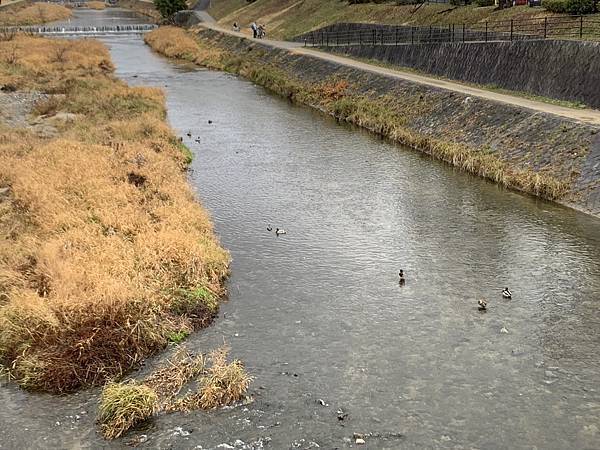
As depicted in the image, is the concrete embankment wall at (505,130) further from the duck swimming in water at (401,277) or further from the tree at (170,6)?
the tree at (170,6)

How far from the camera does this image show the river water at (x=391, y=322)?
920 cm

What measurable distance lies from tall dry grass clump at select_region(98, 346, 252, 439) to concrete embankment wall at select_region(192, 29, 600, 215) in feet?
43.9

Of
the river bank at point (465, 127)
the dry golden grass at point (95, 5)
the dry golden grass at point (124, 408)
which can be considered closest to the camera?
the dry golden grass at point (124, 408)

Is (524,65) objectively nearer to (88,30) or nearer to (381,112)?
(381,112)

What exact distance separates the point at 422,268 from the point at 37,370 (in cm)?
907

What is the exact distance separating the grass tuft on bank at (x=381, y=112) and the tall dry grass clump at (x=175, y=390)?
1406 centimetres

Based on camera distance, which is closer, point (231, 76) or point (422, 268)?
point (422, 268)

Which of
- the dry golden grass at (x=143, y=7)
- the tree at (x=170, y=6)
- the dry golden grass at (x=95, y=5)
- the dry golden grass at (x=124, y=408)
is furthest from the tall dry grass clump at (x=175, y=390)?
the dry golden grass at (x=95, y=5)

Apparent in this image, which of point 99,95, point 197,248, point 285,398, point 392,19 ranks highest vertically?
point 392,19

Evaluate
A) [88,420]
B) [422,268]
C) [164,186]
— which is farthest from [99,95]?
[88,420]

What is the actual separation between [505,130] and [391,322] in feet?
47.3

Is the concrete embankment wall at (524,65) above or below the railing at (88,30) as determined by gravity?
below

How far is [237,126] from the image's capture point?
3253cm

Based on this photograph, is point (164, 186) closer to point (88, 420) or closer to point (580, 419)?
point (88, 420)
